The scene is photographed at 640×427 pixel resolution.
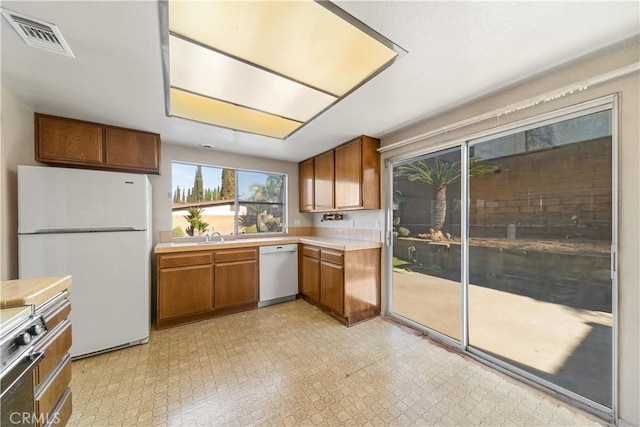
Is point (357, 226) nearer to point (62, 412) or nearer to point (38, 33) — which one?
point (62, 412)

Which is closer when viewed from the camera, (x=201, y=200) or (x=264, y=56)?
(x=264, y=56)

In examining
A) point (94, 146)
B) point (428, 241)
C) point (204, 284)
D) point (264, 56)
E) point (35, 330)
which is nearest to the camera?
point (35, 330)

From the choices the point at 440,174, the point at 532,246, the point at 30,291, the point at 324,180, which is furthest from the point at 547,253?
the point at 30,291

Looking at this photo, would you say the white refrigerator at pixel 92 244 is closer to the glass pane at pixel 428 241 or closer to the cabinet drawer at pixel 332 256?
the cabinet drawer at pixel 332 256

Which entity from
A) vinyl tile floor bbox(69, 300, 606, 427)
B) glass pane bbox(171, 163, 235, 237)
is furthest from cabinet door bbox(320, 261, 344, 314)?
glass pane bbox(171, 163, 235, 237)

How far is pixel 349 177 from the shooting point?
3.11 metres

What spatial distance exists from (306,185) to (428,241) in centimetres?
220

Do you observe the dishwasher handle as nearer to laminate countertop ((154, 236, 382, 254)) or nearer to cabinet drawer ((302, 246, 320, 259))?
laminate countertop ((154, 236, 382, 254))

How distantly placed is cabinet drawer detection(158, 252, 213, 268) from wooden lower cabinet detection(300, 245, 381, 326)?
141 centimetres

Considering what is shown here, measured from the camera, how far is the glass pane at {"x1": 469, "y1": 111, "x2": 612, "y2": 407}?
1556 mm

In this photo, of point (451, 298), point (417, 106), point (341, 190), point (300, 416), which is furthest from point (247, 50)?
point (451, 298)

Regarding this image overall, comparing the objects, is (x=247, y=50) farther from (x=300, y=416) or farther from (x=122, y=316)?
(x=122, y=316)

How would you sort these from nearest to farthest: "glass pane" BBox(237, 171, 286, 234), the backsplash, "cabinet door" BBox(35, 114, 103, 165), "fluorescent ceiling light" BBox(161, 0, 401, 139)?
"fluorescent ceiling light" BBox(161, 0, 401, 139) → "cabinet door" BBox(35, 114, 103, 165) → the backsplash → "glass pane" BBox(237, 171, 286, 234)

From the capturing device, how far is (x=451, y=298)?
8.55ft
